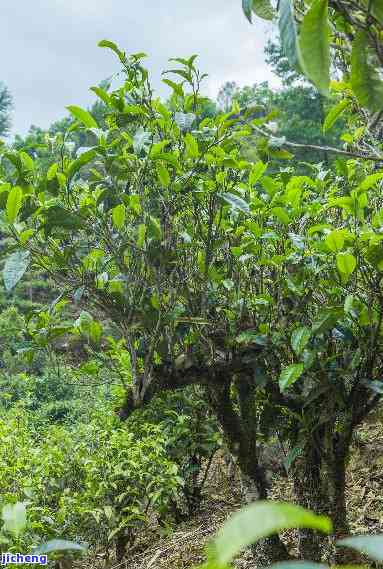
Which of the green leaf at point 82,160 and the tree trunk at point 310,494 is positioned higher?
the green leaf at point 82,160

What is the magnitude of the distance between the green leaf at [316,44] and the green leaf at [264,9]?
307 millimetres

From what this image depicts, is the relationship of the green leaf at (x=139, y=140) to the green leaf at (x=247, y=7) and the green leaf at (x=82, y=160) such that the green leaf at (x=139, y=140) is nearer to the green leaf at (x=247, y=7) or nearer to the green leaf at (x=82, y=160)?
the green leaf at (x=82, y=160)

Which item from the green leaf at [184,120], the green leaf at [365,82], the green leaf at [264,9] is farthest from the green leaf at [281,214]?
the green leaf at [365,82]

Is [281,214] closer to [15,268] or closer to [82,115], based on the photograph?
[82,115]

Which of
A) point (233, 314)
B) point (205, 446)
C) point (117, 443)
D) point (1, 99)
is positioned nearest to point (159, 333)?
point (233, 314)

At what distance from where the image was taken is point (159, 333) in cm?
162

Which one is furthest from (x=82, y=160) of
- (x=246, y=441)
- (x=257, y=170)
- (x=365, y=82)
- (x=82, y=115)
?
(x=246, y=441)

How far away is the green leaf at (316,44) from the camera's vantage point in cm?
59

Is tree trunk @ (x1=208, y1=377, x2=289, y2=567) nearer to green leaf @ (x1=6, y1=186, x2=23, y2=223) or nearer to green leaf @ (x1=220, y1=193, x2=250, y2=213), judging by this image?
green leaf @ (x1=220, y1=193, x2=250, y2=213)

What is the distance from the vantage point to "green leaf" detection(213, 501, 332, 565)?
0.26 metres

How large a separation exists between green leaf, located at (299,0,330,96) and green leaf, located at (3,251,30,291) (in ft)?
3.16

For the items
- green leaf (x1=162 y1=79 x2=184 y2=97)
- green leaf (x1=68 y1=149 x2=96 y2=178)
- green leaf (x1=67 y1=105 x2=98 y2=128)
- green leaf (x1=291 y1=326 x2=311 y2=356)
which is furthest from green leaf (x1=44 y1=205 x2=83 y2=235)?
green leaf (x1=291 y1=326 x2=311 y2=356)

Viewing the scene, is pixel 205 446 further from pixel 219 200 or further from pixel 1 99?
pixel 1 99

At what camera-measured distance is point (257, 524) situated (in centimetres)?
26
